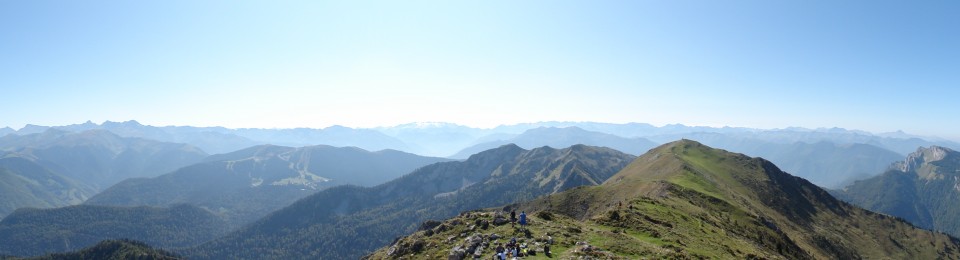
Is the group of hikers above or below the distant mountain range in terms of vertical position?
above

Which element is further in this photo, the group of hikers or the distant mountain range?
the distant mountain range

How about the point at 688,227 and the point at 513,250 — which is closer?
the point at 513,250

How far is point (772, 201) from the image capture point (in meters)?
170

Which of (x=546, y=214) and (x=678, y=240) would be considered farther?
(x=546, y=214)

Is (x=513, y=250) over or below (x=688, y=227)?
over

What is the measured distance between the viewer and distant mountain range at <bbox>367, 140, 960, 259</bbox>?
45906 mm

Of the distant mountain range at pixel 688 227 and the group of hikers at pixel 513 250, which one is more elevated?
the group of hikers at pixel 513 250

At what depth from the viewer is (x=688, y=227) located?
77688 millimetres

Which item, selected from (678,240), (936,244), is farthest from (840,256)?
(678,240)

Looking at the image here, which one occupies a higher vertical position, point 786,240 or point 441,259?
point 441,259

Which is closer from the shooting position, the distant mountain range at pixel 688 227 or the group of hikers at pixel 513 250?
the group of hikers at pixel 513 250

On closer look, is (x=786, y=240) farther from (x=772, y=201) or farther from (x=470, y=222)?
(x=470, y=222)

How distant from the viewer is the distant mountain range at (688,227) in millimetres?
45906

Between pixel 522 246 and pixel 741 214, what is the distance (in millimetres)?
100333
